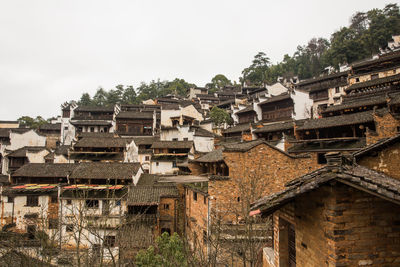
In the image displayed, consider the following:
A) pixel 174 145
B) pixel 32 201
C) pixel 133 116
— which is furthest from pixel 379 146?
pixel 133 116

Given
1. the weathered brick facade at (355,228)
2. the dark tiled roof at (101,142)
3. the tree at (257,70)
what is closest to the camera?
the weathered brick facade at (355,228)

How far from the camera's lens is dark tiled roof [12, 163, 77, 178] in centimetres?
2608

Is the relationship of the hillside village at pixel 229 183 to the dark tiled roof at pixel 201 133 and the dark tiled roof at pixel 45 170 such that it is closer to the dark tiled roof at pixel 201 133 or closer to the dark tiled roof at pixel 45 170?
the dark tiled roof at pixel 45 170

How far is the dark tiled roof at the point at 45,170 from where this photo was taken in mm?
26078

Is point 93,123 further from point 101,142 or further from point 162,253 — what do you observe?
point 162,253

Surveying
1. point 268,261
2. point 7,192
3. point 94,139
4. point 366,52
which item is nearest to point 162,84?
point 94,139

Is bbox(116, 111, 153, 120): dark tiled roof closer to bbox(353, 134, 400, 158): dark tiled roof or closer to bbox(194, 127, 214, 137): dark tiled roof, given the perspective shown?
bbox(194, 127, 214, 137): dark tiled roof

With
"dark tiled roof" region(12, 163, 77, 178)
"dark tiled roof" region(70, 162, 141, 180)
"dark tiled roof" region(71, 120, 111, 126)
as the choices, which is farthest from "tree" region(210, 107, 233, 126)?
"dark tiled roof" region(12, 163, 77, 178)

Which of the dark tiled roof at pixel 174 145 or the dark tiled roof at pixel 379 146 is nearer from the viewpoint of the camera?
the dark tiled roof at pixel 379 146

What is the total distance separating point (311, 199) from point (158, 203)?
18040mm

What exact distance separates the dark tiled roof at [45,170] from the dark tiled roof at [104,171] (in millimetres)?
1432

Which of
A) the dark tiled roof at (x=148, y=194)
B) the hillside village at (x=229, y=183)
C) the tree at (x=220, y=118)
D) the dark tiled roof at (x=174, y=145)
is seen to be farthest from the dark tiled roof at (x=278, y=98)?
the dark tiled roof at (x=148, y=194)

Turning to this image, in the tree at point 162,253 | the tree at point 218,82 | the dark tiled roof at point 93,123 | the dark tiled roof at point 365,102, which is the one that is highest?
the tree at point 218,82

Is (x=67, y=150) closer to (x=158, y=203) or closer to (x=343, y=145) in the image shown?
(x=158, y=203)
